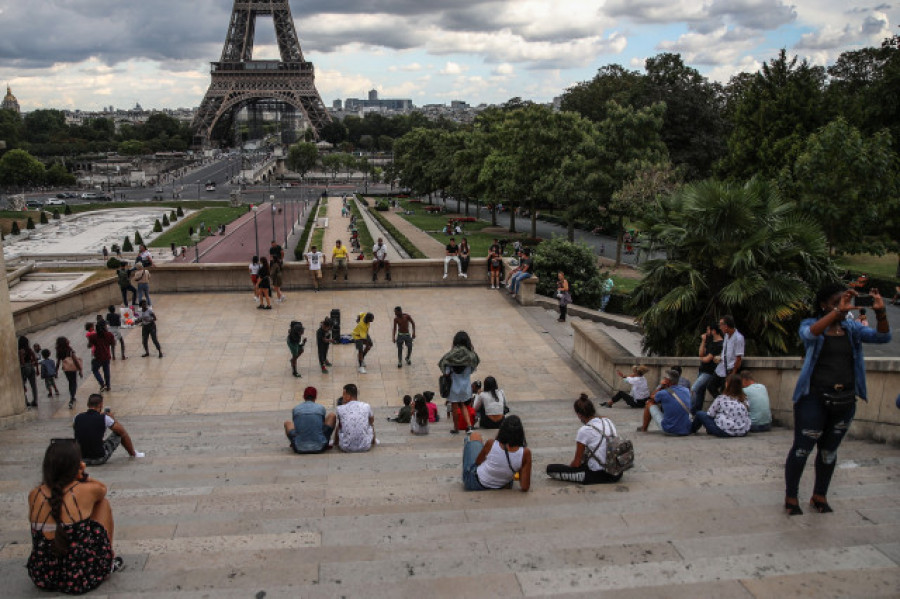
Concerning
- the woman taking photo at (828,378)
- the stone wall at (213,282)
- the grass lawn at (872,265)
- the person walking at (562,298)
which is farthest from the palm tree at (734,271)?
the grass lawn at (872,265)

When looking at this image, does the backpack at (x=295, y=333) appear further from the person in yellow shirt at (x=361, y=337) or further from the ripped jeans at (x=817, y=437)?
the ripped jeans at (x=817, y=437)

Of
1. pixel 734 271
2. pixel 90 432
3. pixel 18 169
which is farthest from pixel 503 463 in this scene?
pixel 18 169

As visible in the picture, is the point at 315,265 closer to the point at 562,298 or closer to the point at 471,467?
the point at 562,298

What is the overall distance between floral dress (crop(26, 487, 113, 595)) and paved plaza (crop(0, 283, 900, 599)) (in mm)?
187

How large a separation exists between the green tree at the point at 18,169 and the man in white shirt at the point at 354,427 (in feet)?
384

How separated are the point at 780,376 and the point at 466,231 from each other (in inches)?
1685

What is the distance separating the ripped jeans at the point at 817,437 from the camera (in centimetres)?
554

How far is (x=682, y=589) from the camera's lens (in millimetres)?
4707

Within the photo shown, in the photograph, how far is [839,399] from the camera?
17.9 ft

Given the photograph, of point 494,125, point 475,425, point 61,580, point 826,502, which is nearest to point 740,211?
point 475,425

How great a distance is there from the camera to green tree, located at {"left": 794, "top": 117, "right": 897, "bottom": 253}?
27.3 meters

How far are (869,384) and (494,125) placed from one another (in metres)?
45.9

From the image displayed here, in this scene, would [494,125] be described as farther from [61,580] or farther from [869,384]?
[61,580]

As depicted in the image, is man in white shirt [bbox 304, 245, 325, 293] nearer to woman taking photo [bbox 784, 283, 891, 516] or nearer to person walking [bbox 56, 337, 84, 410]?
person walking [bbox 56, 337, 84, 410]
